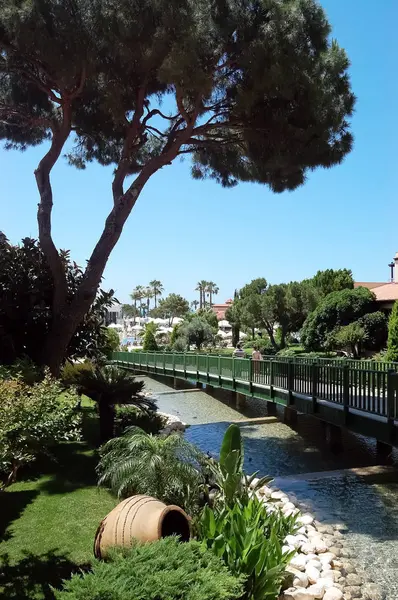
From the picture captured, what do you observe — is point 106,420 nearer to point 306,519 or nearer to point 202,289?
point 306,519

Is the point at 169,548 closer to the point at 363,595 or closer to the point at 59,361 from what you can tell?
the point at 363,595

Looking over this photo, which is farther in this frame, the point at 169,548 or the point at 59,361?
the point at 59,361

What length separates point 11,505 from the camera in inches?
256

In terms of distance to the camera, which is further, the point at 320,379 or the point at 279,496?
the point at 320,379

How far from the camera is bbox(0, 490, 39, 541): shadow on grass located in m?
5.74

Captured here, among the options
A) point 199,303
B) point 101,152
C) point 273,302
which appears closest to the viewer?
point 101,152

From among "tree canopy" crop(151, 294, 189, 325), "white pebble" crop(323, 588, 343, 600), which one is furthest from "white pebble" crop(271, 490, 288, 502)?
"tree canopy" crop(151, 294, 189, 325)

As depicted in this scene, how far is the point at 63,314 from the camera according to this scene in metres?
10.9

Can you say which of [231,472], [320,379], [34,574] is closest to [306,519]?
[231,472]

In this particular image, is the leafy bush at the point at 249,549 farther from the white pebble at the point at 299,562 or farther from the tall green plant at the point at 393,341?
the tall green plant at the point at 393,341

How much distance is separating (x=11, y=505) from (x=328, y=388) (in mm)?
6700

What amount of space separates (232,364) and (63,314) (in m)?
7.47

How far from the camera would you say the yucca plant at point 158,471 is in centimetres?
586

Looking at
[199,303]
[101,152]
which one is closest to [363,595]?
[101,152]
